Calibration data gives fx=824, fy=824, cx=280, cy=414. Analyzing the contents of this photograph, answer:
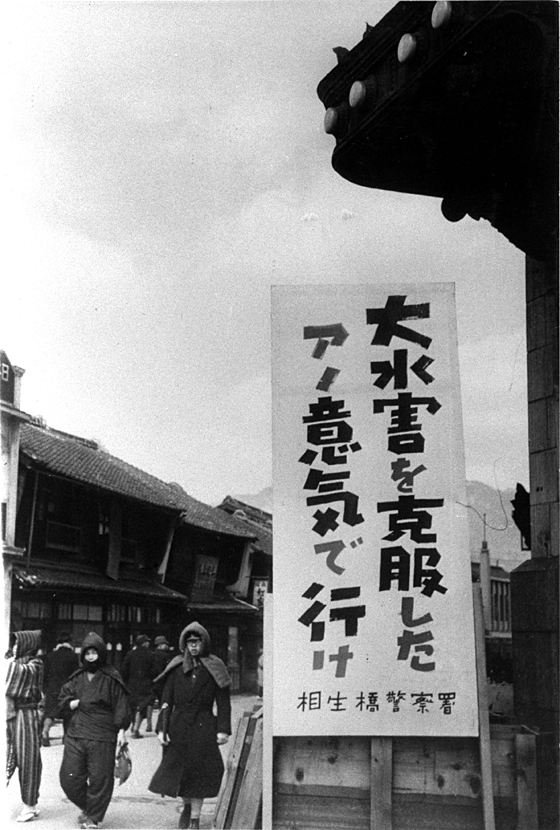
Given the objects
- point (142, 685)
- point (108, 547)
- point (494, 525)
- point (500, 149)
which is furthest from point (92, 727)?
point (500, 149)

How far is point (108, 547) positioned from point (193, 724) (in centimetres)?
100

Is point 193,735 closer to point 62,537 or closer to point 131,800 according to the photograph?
point 131,800

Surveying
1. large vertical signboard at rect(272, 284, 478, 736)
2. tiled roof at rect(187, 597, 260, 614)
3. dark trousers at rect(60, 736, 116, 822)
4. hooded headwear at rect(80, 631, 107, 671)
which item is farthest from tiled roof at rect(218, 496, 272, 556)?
dark trousers at rect(60, 736, 116, 822)

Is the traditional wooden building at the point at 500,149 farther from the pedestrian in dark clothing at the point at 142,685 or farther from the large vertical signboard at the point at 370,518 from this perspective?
the pedestrian in dark clothing at the point at 142,685

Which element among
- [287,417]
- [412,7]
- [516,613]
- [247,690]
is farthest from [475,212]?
[247,690]

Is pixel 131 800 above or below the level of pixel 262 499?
below

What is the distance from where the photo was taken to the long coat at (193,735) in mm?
4125

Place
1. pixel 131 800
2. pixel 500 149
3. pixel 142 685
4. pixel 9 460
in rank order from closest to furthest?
pixel 500 149 → pixel 131 800 → pixel 142 685 → pixel 9 460

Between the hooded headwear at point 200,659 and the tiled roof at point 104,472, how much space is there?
20.7 inches

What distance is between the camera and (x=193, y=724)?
4.21m

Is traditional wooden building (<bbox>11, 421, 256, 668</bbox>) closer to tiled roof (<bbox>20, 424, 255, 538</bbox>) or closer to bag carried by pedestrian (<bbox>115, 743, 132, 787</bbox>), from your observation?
tiled roof (<bbox>20, 424, 255, 538</bbox>)

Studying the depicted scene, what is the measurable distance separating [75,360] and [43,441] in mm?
460

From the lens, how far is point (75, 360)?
4.38 metres

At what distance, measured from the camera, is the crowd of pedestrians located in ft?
13.7
